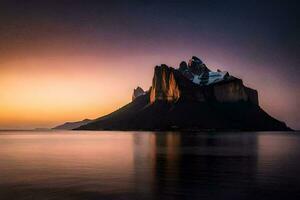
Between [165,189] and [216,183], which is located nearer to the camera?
[165,189]

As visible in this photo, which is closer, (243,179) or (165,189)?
(165,189)

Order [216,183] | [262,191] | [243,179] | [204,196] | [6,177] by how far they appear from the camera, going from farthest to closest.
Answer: [6,177], [243,179], [216,183], [262,191], [204,196]

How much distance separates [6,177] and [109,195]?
1801 cm

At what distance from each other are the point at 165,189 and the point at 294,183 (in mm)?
13715

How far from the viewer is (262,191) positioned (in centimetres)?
3241

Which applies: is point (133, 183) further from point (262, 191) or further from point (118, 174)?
point (262, 191)

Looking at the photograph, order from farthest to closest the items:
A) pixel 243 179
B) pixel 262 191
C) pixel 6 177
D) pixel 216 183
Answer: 1. pixel 6 177
2. pixel 243 179
3. pixel 216 183
4. pixel 262 191

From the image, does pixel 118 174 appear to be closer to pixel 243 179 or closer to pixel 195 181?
pixel 195 181

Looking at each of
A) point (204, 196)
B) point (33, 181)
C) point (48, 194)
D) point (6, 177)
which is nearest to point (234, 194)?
point (204, 196)

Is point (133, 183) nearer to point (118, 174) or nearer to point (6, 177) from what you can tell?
point (118, 174)

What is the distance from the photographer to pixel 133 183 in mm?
37312

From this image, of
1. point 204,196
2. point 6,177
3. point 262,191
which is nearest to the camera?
point 204,196

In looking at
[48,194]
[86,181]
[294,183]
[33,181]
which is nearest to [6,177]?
[33,181]

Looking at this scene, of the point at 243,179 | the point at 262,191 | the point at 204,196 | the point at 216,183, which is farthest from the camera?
the point at 243,179
